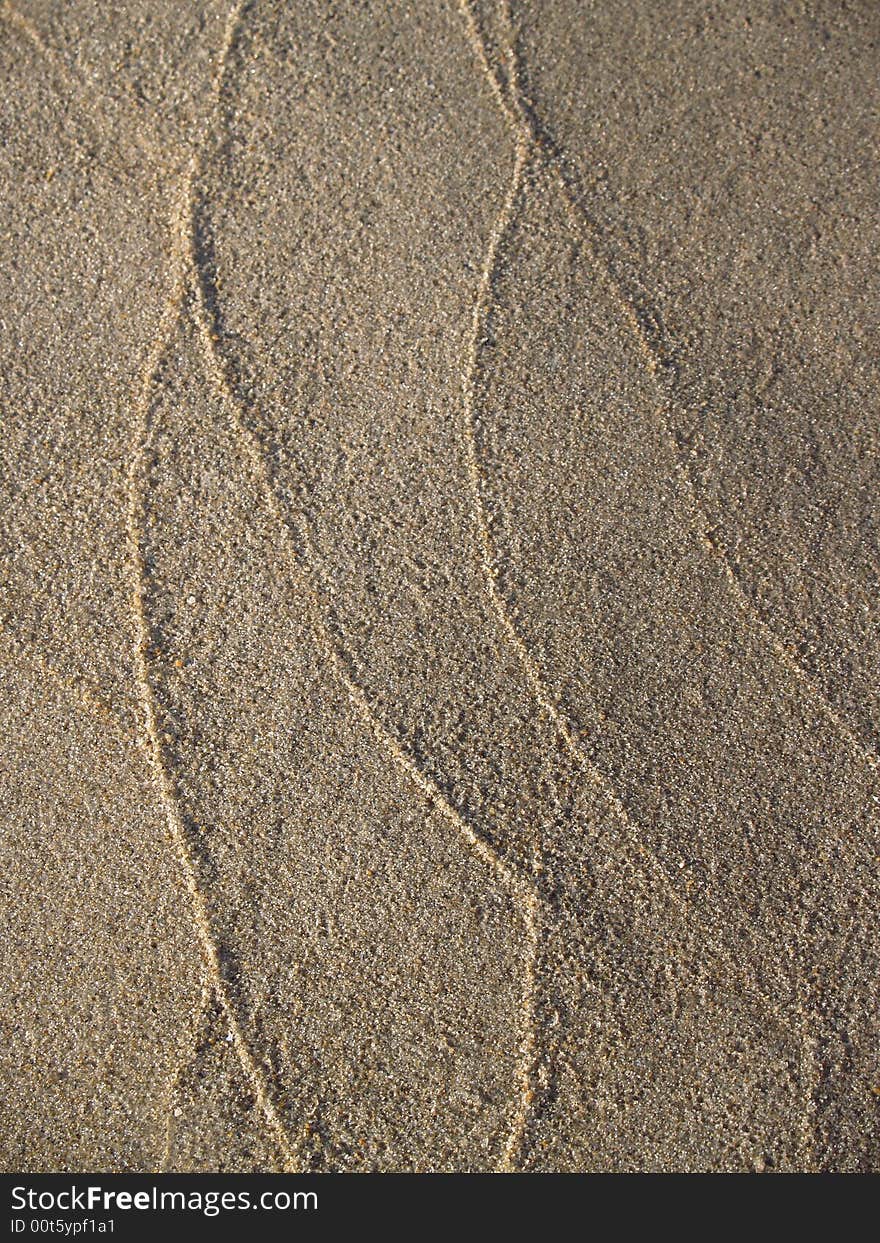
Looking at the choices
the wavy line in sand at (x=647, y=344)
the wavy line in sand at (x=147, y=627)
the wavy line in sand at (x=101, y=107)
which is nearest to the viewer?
the wavy line in sand at (x=147, y=627)

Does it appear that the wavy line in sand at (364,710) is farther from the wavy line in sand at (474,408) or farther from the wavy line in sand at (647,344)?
the wavy line in sand at (647,344)

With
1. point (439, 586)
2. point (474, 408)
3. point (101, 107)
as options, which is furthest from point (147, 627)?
point (101, 107)

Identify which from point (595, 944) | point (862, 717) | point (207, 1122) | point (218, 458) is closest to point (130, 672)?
point (218, 458)

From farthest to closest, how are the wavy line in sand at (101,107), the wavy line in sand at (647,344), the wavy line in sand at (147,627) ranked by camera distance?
the wavy line in sand at (101,107), the wavy line in sand at (647,344), the wavy line in sand at (147,627)

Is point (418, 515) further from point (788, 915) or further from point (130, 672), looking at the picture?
point (788, 915)

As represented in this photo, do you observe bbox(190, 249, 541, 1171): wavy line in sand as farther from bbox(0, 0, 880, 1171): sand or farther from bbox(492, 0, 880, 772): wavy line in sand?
bbox(492, 0, 880, 772): wavy line in sand

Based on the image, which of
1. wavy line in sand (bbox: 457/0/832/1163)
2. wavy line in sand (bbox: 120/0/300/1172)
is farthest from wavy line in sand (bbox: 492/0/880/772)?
wavy line in sand (bbox: 120/0/300/1172)

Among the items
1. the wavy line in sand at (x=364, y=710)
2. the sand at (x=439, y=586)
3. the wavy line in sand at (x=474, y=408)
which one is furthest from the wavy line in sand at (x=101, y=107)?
the wavy line in sand at (x=474, y=408)

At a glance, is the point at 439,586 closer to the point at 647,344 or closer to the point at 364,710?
the point at 364,710
